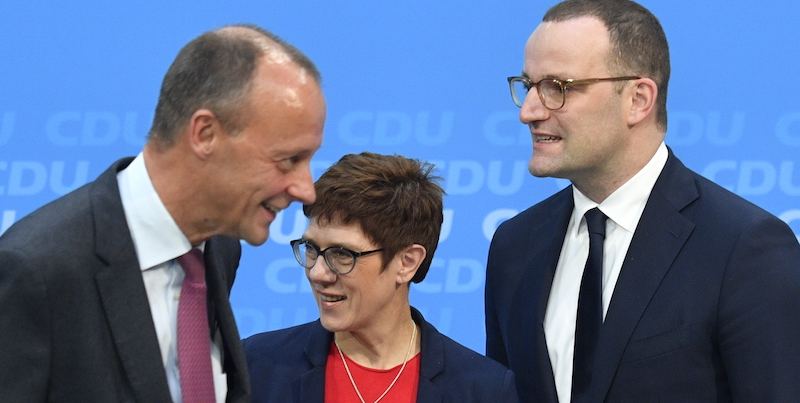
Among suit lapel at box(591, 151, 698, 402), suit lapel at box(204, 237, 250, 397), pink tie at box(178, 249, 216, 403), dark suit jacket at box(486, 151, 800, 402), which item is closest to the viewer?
pink tie at box(178, 249, 216, 403)

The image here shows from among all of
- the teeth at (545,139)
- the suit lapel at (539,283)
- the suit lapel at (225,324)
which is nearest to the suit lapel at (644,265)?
the suit lapel at (539,283)

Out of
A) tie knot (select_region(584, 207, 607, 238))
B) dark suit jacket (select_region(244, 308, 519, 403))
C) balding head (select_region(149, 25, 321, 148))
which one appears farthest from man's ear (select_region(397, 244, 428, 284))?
balding head (select_region(149, 25, 321, 148))

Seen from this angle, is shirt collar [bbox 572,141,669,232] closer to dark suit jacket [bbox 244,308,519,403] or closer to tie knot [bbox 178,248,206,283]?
dark suit jacket [bbox 244,308,519,403]

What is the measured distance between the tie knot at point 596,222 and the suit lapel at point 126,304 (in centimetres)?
125

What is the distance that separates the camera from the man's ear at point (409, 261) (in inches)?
99.3

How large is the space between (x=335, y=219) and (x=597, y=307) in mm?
687

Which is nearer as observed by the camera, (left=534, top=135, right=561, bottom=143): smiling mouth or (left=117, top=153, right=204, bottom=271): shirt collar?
(left=117, top=153, right=204, bottom=271): shirt collar

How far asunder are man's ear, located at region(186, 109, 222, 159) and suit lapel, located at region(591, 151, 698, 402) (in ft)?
3.84

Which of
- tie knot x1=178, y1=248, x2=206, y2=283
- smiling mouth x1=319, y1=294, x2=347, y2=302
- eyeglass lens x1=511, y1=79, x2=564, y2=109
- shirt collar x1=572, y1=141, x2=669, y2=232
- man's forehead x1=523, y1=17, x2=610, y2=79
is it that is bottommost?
tie knot x1=178, y1=248, x2=206, y2=283

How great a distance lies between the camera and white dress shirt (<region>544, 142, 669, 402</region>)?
2.52m

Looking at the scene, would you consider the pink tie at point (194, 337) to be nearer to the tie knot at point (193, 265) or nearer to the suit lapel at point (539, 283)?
the tie knot at point (193, 265)

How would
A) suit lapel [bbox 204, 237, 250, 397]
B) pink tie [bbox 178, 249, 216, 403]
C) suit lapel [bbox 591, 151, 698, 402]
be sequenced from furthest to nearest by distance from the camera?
suit lapel [bbox 591, 151, 698, 402], suit lapel [bbox 204, 237, 250, 397], pink tie [bbox 178, 249, 216, 403]

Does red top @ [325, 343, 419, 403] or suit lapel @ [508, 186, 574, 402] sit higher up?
suit lapel @ [508, 186, 574, 402]

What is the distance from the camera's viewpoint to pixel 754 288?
229cm
